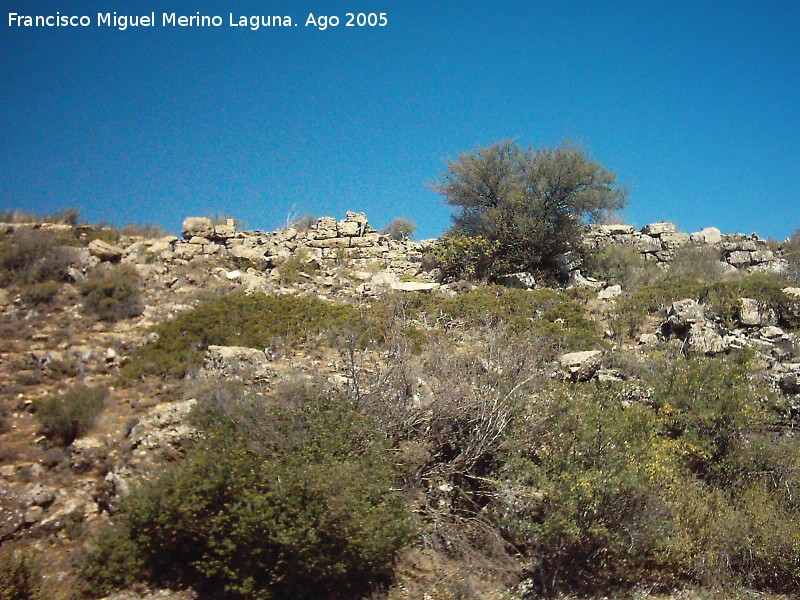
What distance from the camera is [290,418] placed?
21.0 ft

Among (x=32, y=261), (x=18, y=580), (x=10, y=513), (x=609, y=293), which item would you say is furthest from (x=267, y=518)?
(x=32, y=261)

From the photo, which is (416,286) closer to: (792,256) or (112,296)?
(112,296)

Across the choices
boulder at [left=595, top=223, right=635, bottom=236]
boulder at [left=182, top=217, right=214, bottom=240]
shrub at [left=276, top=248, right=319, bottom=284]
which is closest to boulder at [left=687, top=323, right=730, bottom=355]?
shrub at [left=276, top=248, right=319, bottom=284]

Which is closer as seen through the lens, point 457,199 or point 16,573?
point 16,573

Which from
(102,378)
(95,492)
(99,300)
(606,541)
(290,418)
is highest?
(99,300)

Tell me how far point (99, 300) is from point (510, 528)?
30.3 ft

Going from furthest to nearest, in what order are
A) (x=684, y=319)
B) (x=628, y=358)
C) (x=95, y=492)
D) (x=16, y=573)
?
(x=684, y=319) < (x=628, y=358) < (x=95, y=492) < (x=16, y=573)

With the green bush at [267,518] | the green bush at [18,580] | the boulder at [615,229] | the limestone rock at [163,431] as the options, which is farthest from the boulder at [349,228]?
the green bush at [18,580]

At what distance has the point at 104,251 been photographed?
13.9m

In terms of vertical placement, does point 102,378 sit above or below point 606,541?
above

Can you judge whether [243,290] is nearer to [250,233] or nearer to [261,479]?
[250,233]

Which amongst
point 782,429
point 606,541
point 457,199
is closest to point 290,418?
point 606,541

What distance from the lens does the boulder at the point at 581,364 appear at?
27.6 ft

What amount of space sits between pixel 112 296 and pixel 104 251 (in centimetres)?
261
